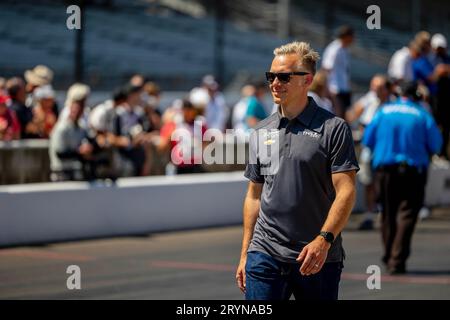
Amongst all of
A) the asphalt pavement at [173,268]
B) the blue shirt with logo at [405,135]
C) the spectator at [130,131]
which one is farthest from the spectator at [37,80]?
the blue shirt with logo at [405,135]

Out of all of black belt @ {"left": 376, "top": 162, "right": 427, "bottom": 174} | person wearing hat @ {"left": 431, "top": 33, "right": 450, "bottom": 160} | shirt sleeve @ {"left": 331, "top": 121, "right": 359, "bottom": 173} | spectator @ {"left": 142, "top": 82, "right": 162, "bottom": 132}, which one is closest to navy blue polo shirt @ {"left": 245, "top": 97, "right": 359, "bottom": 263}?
shirt sleeve @ {"left": 331, "top": 121, "right": 359, "bottom": 173}

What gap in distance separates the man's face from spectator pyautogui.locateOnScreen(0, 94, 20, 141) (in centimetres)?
879

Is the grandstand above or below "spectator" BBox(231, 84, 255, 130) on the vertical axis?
above

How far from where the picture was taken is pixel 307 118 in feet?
18.3

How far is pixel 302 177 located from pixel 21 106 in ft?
31.4

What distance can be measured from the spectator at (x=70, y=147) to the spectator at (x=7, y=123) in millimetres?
648

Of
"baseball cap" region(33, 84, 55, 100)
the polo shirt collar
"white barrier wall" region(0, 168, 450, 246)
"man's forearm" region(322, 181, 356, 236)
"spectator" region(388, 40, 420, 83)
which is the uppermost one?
"spectator" region(388, 40, 420, 83)

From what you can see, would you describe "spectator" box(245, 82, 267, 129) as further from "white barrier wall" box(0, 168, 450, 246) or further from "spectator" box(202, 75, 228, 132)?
"spectator" box(202, 75, 228, 132)

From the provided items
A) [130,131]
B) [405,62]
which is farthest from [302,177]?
[405,62]

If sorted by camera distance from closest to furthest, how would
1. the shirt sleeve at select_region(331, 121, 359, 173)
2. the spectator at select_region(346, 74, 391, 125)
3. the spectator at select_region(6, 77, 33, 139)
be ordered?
the shirt sleeve at select_region(331, 121, 359, 173) → the spectator at select_region(346, 74, 391, 125) → the spectator at select_region(6, 77, 33, 139)

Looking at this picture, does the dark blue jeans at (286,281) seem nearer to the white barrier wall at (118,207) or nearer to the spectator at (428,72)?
the white barrier wall at (118,207)

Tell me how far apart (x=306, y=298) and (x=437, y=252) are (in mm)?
7220

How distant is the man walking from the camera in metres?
5.48

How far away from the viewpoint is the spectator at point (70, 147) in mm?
13516
